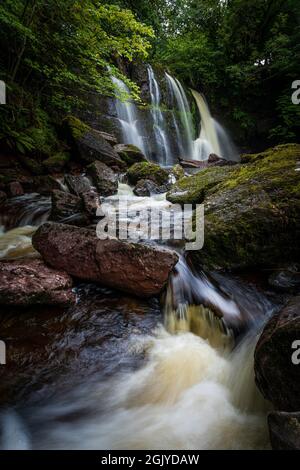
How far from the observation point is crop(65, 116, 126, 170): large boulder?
798cm

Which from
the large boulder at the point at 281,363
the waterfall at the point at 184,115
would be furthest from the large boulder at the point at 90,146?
the large boulder at the point at 281,363

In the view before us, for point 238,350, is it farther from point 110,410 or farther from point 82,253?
point 82,253

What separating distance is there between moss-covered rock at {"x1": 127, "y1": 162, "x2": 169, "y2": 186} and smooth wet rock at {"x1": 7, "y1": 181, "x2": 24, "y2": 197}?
2955 millimetres

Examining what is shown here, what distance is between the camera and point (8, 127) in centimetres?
630

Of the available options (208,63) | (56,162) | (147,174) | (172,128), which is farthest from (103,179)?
(208,63)

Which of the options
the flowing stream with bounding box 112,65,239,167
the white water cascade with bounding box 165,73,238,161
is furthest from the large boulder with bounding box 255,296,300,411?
the white water cascade with bounding box 165,73,238,161

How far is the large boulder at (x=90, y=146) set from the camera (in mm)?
7980

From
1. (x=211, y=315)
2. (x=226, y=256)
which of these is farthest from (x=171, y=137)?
(x=211, y=315)

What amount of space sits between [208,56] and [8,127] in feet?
44.5

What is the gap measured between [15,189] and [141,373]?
548 centimetres

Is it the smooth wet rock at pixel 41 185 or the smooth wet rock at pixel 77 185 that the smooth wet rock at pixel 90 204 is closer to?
the smooth wet rock at pixel 77 185

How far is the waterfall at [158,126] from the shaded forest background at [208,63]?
3.87 feet
